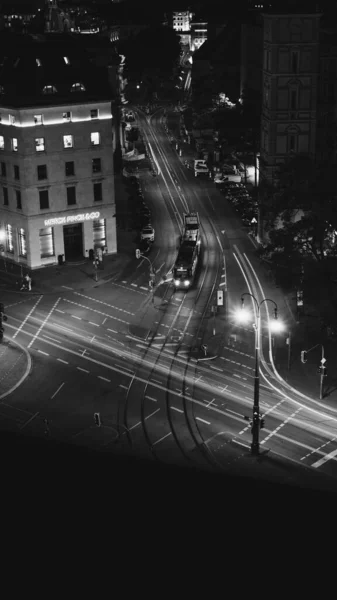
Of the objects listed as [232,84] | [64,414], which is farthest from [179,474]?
[232,84]

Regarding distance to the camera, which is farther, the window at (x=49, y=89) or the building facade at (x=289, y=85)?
the building facade at (x=289, y=85)

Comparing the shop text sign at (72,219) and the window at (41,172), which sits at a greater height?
the window at (41,172)

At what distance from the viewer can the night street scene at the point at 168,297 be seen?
155 ft

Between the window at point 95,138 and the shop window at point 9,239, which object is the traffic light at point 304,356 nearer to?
the window at point 95,138

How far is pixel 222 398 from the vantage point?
56500 millimetres

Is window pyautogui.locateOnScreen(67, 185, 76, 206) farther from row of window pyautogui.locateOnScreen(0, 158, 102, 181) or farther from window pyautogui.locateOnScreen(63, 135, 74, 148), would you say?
window pyautogui.locateOnScreen(63, 135, 74, 148)

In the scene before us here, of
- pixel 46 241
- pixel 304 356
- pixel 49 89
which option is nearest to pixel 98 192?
pixel 46 241

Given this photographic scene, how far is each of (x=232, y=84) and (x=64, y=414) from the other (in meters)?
135

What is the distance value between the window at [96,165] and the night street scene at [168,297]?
0.22m

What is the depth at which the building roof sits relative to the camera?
82312mm

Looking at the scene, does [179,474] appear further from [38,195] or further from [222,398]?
[38,195]

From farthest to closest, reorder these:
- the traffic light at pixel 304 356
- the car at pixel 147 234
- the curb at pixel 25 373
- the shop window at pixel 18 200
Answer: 1. the car at pixel 147 234
2. the shop window at pixel 18 200
3. the traffic light at pixel 304 356
4. the curb at pixel 25 373

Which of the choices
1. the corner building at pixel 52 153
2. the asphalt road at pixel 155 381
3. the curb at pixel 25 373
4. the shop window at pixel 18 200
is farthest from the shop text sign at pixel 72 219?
the curb at pixel 25 373

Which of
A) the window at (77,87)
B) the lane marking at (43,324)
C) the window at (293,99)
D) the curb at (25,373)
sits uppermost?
the window at (77,87)
